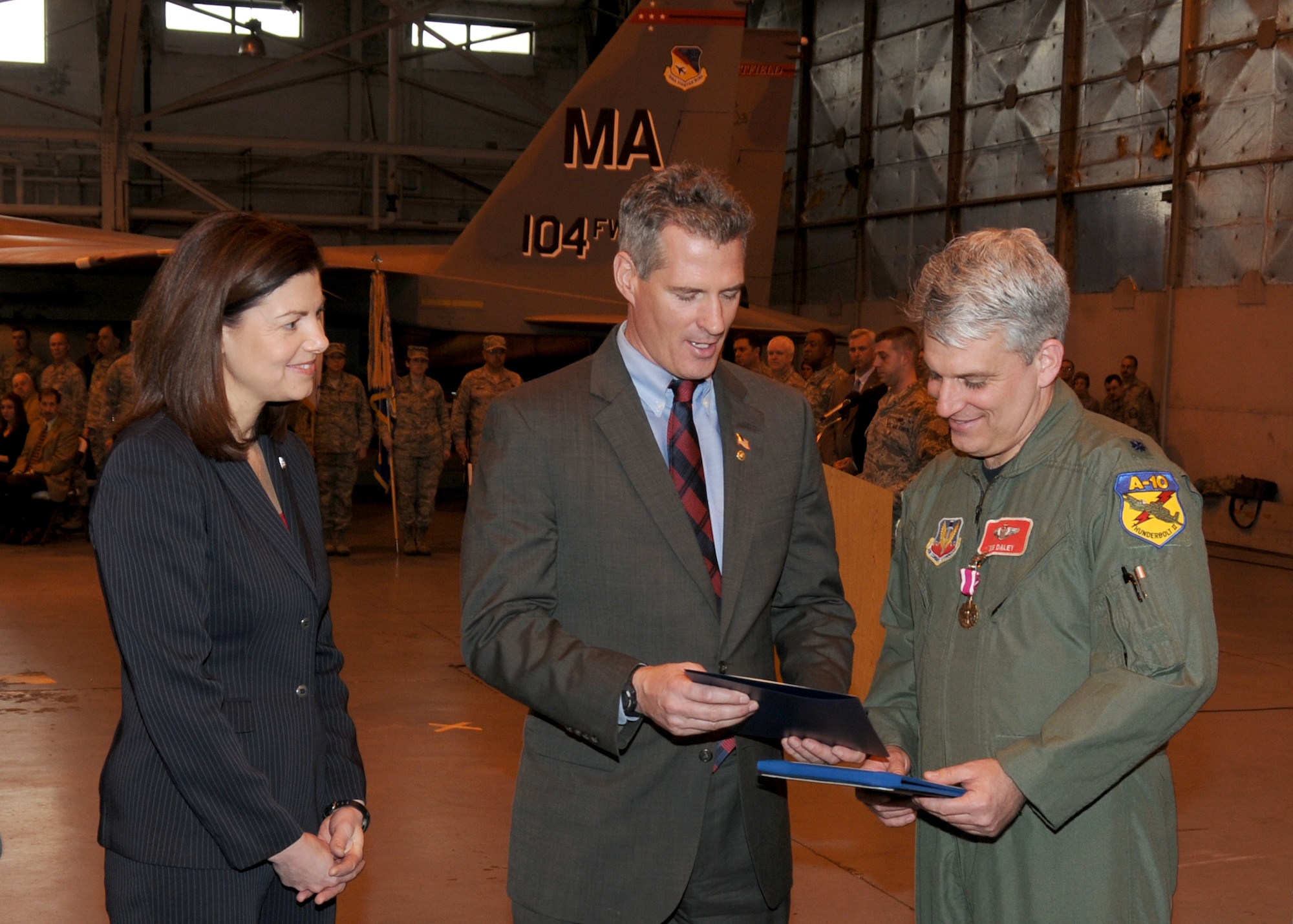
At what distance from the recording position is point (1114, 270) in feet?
42.9

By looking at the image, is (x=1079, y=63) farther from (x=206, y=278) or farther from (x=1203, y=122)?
(x=206, y=278)

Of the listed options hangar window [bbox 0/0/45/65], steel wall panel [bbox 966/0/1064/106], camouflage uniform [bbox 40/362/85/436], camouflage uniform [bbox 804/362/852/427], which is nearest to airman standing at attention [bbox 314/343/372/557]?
camouflage uniform [bbox 40/362/85/436]

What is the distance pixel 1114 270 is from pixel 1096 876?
492 inches

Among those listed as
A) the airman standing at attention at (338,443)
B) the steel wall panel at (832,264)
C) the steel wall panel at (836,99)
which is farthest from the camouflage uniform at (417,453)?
the steel wall panel at (836,99)

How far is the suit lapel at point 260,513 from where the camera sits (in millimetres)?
1716

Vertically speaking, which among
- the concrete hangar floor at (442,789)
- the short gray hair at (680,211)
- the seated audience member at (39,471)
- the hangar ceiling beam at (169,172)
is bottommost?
the concrete hangar floor at (442,789)

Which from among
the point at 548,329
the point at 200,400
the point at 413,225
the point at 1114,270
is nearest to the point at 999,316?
the point at 200,400

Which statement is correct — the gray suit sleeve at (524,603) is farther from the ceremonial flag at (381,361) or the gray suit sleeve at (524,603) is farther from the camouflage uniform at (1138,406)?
the camouflage uniform at (1138,406)

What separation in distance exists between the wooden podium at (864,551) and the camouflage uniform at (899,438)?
0.91 meters

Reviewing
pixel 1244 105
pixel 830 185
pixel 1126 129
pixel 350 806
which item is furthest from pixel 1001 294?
pixel 830 185

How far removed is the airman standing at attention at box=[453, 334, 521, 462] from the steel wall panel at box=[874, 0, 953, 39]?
8283mm

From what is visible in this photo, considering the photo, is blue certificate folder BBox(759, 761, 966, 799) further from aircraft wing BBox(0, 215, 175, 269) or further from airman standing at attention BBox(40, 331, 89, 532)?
airman standing at attention BBox(40, 331, 89, 532)

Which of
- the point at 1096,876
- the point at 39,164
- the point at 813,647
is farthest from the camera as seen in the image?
the point at 39,164

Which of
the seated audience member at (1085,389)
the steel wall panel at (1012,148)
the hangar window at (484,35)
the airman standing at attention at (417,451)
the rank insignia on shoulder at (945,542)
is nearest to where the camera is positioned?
the rank insignia on shoulder at (945,542)
